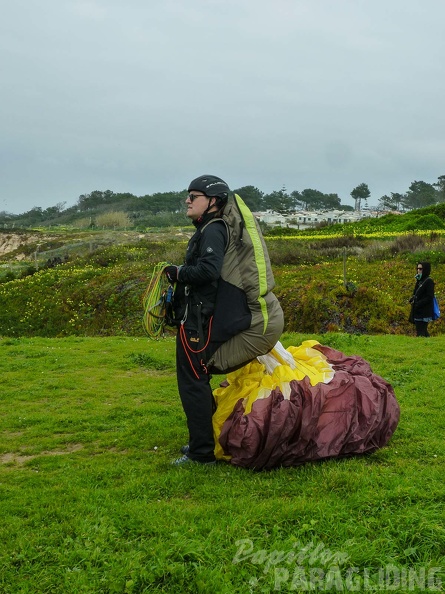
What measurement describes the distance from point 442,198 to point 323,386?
104 metres

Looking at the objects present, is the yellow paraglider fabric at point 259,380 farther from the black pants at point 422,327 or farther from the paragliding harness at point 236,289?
the black pants at point 422,327

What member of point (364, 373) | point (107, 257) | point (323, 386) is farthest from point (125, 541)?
point (107, 257)

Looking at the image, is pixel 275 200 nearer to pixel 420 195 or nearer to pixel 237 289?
pixel 420 195

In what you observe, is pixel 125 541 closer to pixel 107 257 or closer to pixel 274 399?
pixel 274 399

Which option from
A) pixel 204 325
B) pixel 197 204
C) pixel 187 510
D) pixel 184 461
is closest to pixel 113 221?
pixel 197 204

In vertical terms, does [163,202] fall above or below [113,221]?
above

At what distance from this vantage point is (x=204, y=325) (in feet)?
15.4

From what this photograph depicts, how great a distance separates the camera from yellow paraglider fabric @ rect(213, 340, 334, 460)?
4707mm

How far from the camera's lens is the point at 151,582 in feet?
9.75

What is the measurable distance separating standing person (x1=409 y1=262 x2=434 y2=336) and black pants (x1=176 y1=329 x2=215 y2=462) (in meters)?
8.21

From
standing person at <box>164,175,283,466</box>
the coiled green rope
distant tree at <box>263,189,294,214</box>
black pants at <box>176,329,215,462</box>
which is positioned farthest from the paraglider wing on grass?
distant tree at <box>263,189,294,214</box>

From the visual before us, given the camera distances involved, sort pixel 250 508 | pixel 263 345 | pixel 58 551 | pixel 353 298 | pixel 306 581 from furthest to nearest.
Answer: pixel 353 298 → pixel 263 345 → pixel 250 508 → pixel 58 551 → pixel 306 581

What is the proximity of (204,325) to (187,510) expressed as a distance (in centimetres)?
155

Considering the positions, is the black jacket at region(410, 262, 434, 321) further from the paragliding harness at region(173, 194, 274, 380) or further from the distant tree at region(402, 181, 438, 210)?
the distant tree at region(402, 181, 438, 210)
